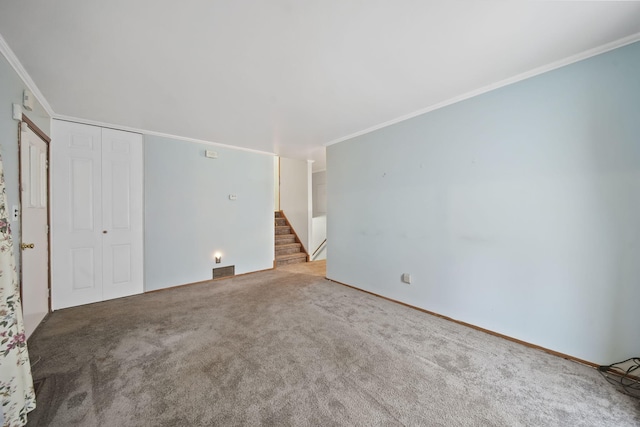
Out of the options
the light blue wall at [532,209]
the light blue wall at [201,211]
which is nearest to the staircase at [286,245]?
the light blue wall at [201,211]

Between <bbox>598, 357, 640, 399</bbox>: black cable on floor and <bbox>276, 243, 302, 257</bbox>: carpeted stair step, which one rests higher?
<bbox>276, 243, 302, 257</bbox>: carpeted stair step

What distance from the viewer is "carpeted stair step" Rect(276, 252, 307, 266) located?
17.4ft

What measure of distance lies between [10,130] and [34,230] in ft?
3.65

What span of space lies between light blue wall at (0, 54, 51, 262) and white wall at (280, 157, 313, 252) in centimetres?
440

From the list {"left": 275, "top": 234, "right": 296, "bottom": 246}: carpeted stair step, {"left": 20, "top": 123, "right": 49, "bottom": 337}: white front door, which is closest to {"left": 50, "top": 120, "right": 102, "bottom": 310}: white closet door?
{"left": 20, "top": 123, "right": 49, "bottom": 337}: white front door

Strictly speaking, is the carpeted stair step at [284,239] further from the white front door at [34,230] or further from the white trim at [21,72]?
the white trim at [21,72]

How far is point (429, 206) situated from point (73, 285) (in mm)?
4604

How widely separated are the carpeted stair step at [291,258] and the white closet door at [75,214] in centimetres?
296

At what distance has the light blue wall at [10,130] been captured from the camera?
1.79 metres

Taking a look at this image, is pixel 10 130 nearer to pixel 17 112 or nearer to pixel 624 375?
pixel 17 112

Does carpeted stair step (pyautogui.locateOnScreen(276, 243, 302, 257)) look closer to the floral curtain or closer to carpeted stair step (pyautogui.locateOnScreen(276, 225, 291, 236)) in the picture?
carpeted stair step (pyautogui.locateOnScreen(276, 225, 291, 236))

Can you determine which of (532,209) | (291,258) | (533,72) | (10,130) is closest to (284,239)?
(291,258)

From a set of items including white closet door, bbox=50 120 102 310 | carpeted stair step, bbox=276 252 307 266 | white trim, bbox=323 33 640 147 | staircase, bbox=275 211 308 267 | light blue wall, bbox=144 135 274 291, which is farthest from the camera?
staircase, bbox=275 211 308 267

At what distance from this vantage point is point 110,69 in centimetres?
201
